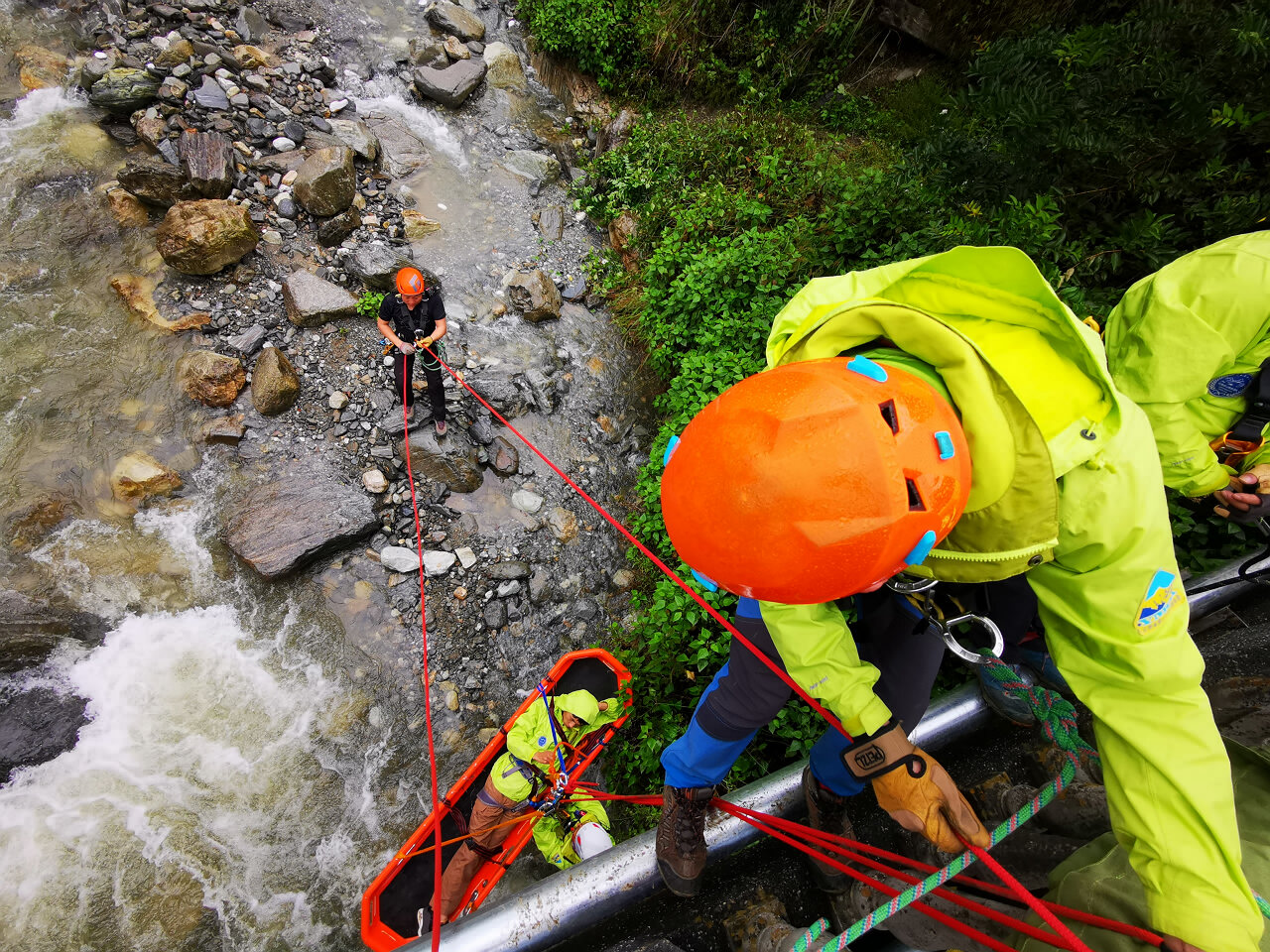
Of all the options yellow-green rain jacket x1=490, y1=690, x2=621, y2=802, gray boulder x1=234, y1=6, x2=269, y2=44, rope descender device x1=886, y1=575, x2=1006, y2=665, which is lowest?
yellow-green rain jacket x1=490, y1=690, x2=621, y2=802

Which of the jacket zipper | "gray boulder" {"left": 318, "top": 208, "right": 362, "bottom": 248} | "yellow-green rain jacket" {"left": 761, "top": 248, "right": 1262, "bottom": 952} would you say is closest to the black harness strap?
Answer: "yellow-green rain jacket" {"left": 761, "top": 248, "right": 1262, "bottom": 952}

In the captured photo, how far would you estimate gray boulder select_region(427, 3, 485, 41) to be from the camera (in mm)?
6770

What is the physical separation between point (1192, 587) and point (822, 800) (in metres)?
2.07

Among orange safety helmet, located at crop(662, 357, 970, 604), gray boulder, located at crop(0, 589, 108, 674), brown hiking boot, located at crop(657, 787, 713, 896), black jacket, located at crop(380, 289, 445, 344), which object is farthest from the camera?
black jacket, located at crop(380, 289, 445, 344)

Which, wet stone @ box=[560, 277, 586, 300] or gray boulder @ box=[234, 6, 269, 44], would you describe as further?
gray boulder @ box=[234, 6, 269, 44]

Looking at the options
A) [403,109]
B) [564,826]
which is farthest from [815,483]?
[403,109]

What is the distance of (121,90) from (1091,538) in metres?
7.87

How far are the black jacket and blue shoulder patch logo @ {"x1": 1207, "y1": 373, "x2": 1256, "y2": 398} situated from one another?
4316 mm

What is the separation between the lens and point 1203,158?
2.73m

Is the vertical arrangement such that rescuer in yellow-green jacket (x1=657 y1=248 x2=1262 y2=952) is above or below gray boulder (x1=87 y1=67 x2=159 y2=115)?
above

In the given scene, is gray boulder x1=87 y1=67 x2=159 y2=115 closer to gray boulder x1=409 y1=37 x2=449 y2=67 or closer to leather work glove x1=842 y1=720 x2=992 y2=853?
gray boulder x1=409 y1=37 x2=449 y2=67

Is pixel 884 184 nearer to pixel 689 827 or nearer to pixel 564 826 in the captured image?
pixel 689 827

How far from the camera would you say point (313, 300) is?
4.84 meters

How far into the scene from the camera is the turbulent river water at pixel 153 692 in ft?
10.9
